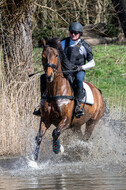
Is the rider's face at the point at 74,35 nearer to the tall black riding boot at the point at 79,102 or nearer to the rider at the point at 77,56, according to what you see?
the rider at the point at 77,56

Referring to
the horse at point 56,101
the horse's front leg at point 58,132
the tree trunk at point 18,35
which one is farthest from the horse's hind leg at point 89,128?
the tree trunk at point 18,35

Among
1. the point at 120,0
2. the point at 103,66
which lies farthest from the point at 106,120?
the point at 103,66

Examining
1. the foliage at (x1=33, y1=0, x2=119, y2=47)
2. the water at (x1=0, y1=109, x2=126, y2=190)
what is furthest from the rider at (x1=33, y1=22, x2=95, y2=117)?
the foliage at (x1=33, y1=0, x2=119, y2=47)

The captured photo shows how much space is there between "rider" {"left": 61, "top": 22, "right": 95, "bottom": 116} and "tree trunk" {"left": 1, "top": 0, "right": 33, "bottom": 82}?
1.78 metres

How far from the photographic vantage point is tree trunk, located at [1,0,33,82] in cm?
1032

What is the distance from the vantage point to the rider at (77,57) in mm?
8461

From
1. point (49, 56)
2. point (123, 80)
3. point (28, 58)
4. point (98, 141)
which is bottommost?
point (123, 80)

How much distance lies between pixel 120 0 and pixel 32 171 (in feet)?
36.3

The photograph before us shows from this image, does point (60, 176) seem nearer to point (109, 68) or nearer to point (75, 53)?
point (75, 53)

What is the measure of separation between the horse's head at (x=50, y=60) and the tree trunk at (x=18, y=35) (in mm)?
2506

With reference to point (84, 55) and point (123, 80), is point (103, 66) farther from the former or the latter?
point (84, 55)

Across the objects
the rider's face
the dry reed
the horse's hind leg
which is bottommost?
the horse's hind leg

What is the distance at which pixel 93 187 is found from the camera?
5539 millimetres

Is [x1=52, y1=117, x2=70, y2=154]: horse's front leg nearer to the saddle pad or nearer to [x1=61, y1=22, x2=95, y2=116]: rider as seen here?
[x1=61, y1=22, x2=95, y2=116]: rider
